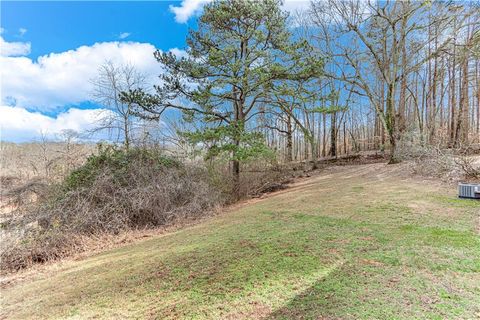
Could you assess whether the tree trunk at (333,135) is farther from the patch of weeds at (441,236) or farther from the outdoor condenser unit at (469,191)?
the patch of weeds at (441,236)

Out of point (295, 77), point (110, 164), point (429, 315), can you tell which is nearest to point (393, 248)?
point (429, 315)

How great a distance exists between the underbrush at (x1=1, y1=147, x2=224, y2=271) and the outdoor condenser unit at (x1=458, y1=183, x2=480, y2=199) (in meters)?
5.78

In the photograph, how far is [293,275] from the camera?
2.53 meters

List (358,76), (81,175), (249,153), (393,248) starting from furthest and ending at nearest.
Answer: (358,76), (249,153), (81,175), (393,248)

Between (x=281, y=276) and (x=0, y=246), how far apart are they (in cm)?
551

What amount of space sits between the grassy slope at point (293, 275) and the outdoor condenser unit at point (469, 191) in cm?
41

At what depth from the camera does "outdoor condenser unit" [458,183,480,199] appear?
5049mm

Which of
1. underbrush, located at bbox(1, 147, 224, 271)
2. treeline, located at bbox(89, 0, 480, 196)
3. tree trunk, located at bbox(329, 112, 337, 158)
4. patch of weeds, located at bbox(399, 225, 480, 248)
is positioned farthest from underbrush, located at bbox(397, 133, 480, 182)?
tree trunk, located at bbox(329, 112, 337, 158)

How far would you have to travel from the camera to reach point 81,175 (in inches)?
280

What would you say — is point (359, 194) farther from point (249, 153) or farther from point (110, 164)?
point (110, 164)

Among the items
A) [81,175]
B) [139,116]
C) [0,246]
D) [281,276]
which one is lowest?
[0,246]

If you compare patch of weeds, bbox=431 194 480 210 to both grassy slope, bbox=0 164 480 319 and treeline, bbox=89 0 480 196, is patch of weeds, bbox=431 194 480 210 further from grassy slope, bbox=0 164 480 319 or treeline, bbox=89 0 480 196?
treeline, bbox=89 0 480 196

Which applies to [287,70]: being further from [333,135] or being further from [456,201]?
[333,135]

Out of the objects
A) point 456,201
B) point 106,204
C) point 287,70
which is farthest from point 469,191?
point 106,204
